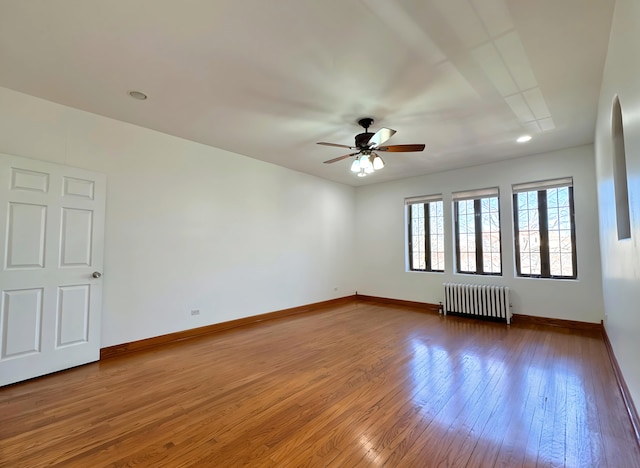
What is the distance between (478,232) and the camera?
5496 millimetres

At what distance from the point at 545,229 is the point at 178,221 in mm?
5737

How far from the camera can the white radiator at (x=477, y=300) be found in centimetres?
490

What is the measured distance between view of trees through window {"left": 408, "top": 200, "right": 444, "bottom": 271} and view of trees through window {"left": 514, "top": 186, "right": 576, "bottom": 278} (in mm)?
1332

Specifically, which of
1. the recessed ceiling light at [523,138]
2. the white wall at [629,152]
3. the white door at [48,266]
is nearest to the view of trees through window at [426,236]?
the recessed ceiling light at [523,138]

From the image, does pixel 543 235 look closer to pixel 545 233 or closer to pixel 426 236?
pixel 545 233

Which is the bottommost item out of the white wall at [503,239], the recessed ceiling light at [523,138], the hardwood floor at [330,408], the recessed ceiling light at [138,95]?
the hardwood floor at [330,408]

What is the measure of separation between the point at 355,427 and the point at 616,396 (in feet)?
7.25

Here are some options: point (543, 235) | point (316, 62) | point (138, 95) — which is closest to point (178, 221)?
point (138, 95)

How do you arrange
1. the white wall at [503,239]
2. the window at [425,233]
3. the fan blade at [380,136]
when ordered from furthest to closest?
the window at [425,233] < the white wall at [503,239] < the fan blade at [380,136]

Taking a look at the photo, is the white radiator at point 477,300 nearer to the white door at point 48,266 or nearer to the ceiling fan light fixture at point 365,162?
the ceiling fan light fixture at point 365,162

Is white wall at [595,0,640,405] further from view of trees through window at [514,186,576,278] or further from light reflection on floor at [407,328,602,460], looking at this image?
view of trees through window at [514,186,576,278]

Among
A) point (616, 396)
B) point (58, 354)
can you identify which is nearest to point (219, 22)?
point (58, 354)

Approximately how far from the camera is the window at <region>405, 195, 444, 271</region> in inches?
236

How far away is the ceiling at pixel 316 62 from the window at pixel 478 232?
171cm
